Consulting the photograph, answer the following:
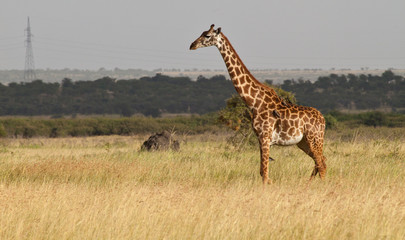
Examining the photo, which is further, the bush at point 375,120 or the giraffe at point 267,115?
the bush at point 375,120

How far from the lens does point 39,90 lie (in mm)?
108625


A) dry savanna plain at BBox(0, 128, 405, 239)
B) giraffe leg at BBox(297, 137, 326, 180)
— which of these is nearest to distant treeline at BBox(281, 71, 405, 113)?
giraffe leg at BBox(297, 137, 326, 180)

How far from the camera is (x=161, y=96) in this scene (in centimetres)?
11262

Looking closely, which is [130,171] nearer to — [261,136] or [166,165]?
[166,165]

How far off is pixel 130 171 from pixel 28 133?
141ft

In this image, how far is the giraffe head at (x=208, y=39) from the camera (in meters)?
11.6

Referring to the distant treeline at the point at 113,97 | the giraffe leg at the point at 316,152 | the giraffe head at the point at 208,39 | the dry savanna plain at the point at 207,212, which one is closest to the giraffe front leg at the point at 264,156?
the dry savanna plain at the point at 207,212

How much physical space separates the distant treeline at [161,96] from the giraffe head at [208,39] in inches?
3333

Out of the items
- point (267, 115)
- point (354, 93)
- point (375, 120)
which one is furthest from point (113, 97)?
point (267, 115)

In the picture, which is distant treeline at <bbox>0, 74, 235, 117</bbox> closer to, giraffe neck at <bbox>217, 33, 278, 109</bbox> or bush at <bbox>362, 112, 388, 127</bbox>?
bush at <bbox>362, 112, 388, 127</bbox>

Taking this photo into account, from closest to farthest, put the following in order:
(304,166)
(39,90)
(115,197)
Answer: (115,197) < (304,166) < (39,90)

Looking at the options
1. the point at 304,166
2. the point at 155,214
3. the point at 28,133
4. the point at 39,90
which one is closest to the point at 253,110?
the point at 304,166

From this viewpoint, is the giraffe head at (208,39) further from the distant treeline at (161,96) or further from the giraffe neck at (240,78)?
the distant treeline at (161,96)

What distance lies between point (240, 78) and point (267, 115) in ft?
3.09
